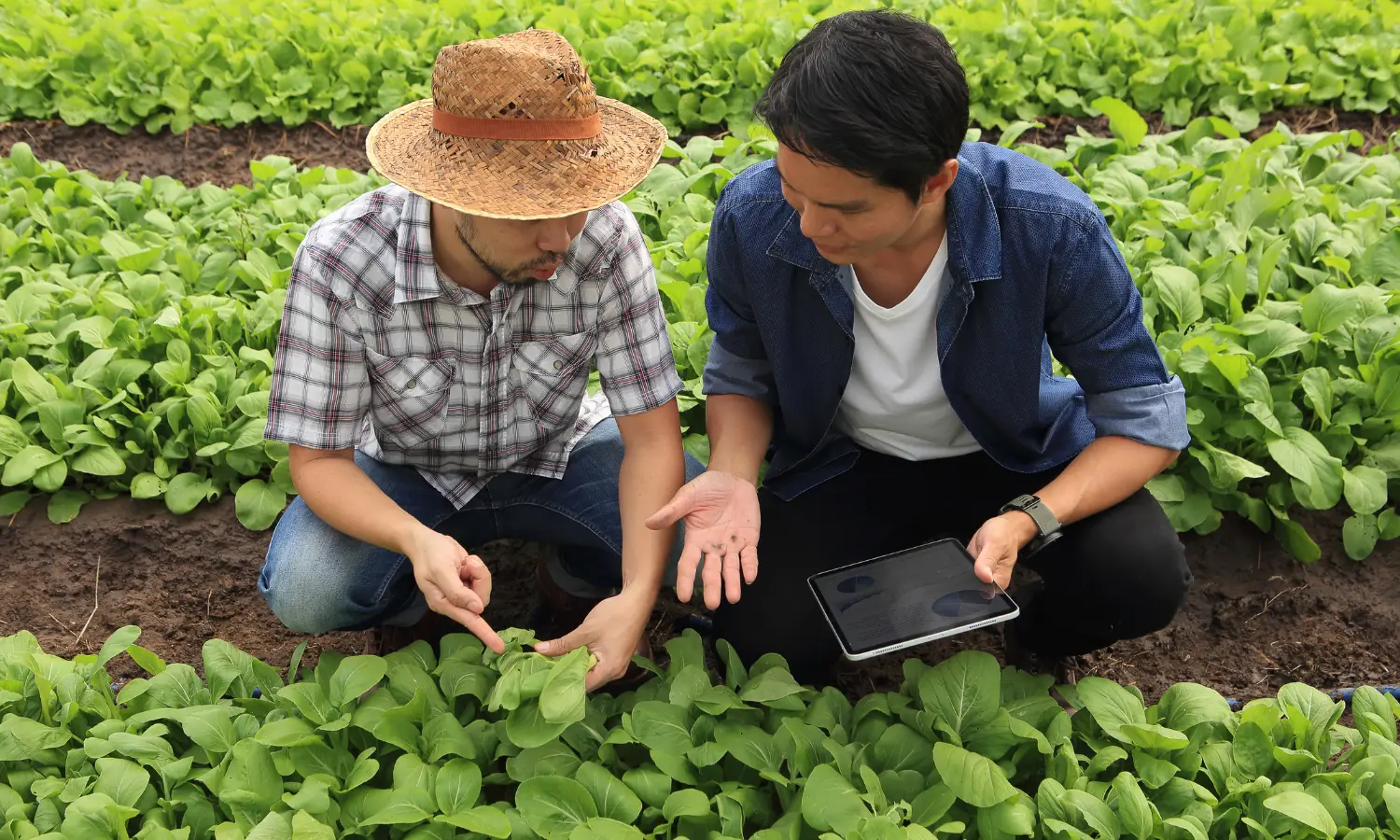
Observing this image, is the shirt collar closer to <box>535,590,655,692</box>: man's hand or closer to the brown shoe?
<box>535,590,655,692</box>: man's hand

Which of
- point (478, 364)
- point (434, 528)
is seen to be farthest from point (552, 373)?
point (434, 528)

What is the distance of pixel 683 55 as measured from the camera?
5027 millimetres

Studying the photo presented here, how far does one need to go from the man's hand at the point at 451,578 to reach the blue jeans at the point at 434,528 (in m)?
0.35

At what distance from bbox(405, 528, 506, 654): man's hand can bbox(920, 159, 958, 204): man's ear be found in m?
1.02

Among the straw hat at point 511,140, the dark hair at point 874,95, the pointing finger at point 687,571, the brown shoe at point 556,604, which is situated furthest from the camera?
the brown shoe at point 556,604

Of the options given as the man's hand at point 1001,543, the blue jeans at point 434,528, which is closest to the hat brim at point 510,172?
the blue jeans at point 434,528

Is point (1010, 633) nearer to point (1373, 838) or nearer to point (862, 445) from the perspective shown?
point (862, 445)

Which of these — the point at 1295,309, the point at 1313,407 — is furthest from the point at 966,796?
the point at 1295,309

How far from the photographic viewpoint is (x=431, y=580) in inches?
81.3

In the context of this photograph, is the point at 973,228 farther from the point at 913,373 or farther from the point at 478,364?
the point at 478,364

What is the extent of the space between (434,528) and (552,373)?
473mm

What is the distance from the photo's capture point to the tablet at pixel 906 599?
84.1 inches

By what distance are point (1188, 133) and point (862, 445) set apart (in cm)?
245

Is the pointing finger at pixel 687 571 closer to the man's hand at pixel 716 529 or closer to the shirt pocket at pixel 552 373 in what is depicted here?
the man's hand at pixel 716 529
